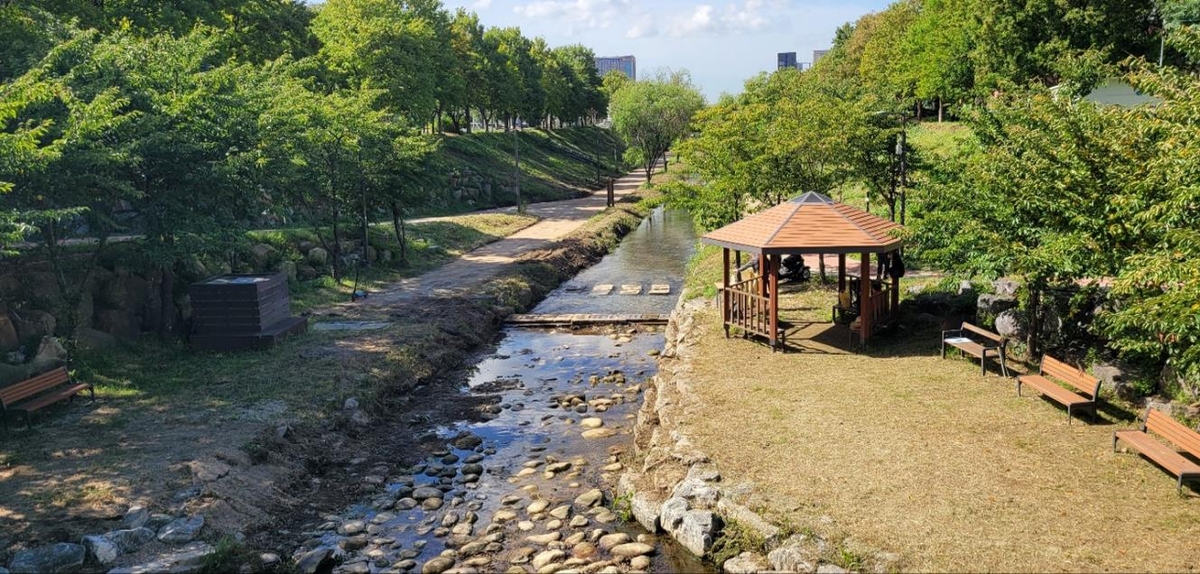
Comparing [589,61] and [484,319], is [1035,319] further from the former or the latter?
[589,61]

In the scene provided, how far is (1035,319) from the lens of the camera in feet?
47.0

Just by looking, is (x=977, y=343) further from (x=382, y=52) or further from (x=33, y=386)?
(x=382, y=52)

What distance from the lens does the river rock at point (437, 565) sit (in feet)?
32.5

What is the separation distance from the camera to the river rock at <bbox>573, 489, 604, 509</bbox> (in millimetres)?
11602

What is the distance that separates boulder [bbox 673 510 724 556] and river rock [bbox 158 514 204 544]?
601 cm

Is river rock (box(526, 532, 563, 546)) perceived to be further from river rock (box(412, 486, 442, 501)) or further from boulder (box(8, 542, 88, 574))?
boulder (box(8, 542, 88, 574))

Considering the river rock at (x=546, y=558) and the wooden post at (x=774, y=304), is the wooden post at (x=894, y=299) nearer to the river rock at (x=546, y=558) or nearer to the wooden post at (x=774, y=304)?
the wooden post at (x=774, y=304)

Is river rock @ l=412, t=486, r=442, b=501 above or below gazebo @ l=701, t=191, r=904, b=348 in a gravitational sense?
below

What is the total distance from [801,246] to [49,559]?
1302 cm

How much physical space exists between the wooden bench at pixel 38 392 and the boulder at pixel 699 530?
1069 centimetres

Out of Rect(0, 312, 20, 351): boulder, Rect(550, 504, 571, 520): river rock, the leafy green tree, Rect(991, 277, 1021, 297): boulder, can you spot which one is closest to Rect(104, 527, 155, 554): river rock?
Rect(550, 504, 571, 520): river rock

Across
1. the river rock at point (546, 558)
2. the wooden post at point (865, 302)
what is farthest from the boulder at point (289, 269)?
the river rock at point (546, 558)

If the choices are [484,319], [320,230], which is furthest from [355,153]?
[484,319]

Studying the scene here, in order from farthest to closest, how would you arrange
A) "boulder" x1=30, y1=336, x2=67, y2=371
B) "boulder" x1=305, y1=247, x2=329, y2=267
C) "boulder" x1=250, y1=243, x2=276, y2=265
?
1. "boulder" x1=305, y1=247, x2=329, y2=267
2. "boulder" x1=250, y1=243, x2=276, y2=265
3. "boulder" x1=30, y1=336, x2=67, y2=371
